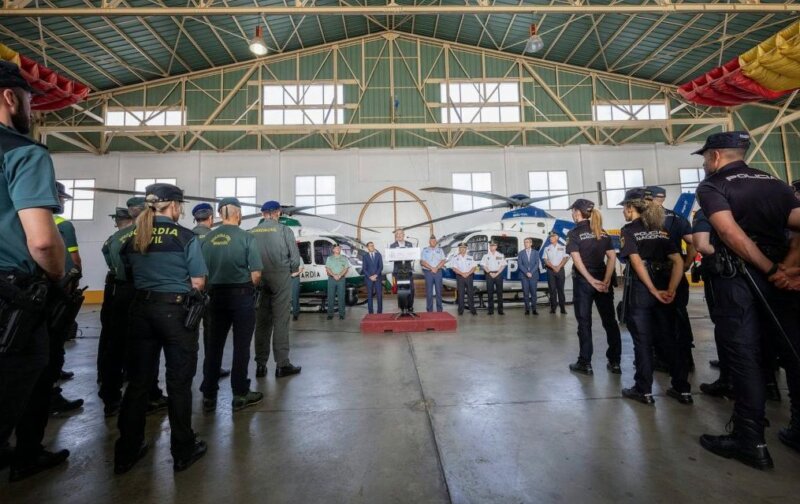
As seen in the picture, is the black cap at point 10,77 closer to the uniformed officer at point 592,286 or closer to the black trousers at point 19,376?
the black trousers at point 19,376

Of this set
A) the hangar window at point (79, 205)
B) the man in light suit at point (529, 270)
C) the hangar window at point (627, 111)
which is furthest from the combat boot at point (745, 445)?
the hangar window at point (79, 205)

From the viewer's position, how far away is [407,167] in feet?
45.8

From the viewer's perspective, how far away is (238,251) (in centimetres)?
286

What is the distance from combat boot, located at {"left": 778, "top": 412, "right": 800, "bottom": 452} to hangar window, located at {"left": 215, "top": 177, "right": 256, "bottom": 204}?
14187 millimetres

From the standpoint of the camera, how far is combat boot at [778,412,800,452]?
6.58 feet

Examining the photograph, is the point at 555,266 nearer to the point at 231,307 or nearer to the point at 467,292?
the point at 467,292

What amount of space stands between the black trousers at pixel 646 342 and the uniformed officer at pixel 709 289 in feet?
0.95

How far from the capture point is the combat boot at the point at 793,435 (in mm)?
2006

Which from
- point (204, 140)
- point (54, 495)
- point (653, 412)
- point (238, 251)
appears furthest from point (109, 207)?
point (653, 412)

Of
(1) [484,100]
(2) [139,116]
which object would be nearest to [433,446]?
(1) [484,100]

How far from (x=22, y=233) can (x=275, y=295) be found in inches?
92.8

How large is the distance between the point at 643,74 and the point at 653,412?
15.7 m

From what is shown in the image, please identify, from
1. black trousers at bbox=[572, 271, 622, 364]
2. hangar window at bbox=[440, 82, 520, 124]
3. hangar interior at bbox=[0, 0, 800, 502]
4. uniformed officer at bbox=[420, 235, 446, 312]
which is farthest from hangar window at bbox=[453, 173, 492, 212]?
black trousers at bbox=[572, 271, 622, 364]

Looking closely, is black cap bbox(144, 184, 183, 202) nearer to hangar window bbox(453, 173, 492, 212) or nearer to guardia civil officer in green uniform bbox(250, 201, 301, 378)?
guardia civil officer in green uniform bbox(250, 201, 301, 378)
